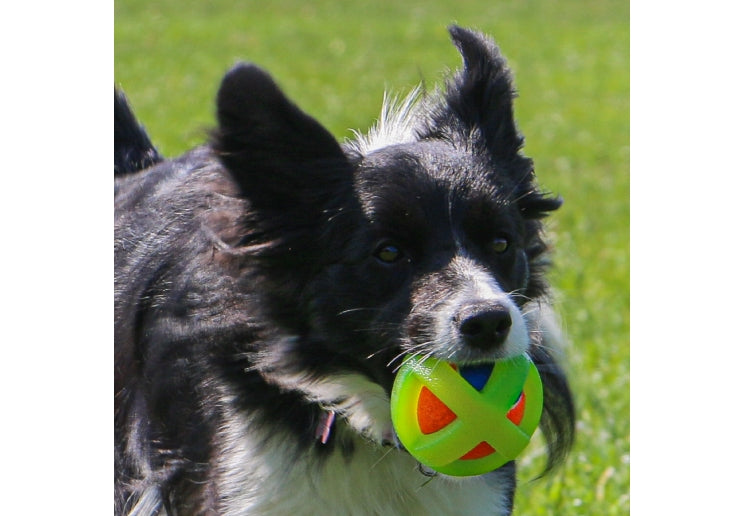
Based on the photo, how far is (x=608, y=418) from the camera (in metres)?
6.29

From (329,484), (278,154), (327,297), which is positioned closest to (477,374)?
(327,297)

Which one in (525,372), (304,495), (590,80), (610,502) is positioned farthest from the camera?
(590,80)

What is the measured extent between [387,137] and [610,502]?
89.4 inches

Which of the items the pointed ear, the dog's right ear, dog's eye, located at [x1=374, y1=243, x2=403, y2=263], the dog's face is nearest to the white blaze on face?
the dog's face

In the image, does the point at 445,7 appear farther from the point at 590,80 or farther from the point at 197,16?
the point at 197,16

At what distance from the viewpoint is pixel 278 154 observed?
394 cm

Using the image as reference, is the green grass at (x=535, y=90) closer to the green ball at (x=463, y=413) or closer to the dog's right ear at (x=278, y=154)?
the dog's right ear at (x=278, y=154)

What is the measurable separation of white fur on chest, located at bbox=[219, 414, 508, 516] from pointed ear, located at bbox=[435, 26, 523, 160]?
129cm

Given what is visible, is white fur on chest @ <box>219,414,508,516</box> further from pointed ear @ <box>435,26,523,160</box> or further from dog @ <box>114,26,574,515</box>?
pointed ear @ <box>435,26,523,160</box>

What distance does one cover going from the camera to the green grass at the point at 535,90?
238 inches

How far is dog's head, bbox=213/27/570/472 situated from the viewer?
357 centimetres

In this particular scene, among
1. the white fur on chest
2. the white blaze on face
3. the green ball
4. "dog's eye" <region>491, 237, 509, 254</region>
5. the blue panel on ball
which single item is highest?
"dog's eye" <region>491, 237, 509, 254</region>

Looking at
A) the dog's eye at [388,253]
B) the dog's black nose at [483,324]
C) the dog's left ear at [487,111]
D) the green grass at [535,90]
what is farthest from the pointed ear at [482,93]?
the dog's black nose at [483,324]
